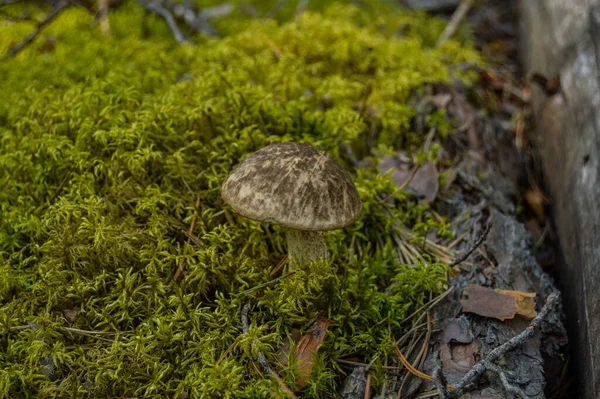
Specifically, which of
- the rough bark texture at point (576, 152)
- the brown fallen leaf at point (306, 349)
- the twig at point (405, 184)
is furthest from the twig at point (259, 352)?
the rough bark texture at point (576, 152)

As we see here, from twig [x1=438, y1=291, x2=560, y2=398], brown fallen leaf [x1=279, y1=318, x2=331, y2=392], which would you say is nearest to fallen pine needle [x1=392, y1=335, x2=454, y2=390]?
twig [x1=438, y1=291, x2=560, y2=398]

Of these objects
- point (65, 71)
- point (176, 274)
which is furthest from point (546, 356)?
point (65, 71)

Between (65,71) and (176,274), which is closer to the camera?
(176,274)

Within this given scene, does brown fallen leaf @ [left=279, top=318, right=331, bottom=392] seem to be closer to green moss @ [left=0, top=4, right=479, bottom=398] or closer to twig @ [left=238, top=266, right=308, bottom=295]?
green moss @ [left=0, top=4, right=479, bottom=398]

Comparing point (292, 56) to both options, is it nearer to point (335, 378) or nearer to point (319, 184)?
point (319, 184)

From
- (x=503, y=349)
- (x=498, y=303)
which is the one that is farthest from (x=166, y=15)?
(x=503, y=349)

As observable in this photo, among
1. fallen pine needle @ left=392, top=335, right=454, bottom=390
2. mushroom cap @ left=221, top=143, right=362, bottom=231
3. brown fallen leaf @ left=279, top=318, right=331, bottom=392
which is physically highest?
mushroom cap @ left=221, top=143, right=362, bottom=231

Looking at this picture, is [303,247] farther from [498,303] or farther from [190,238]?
[498,303]
